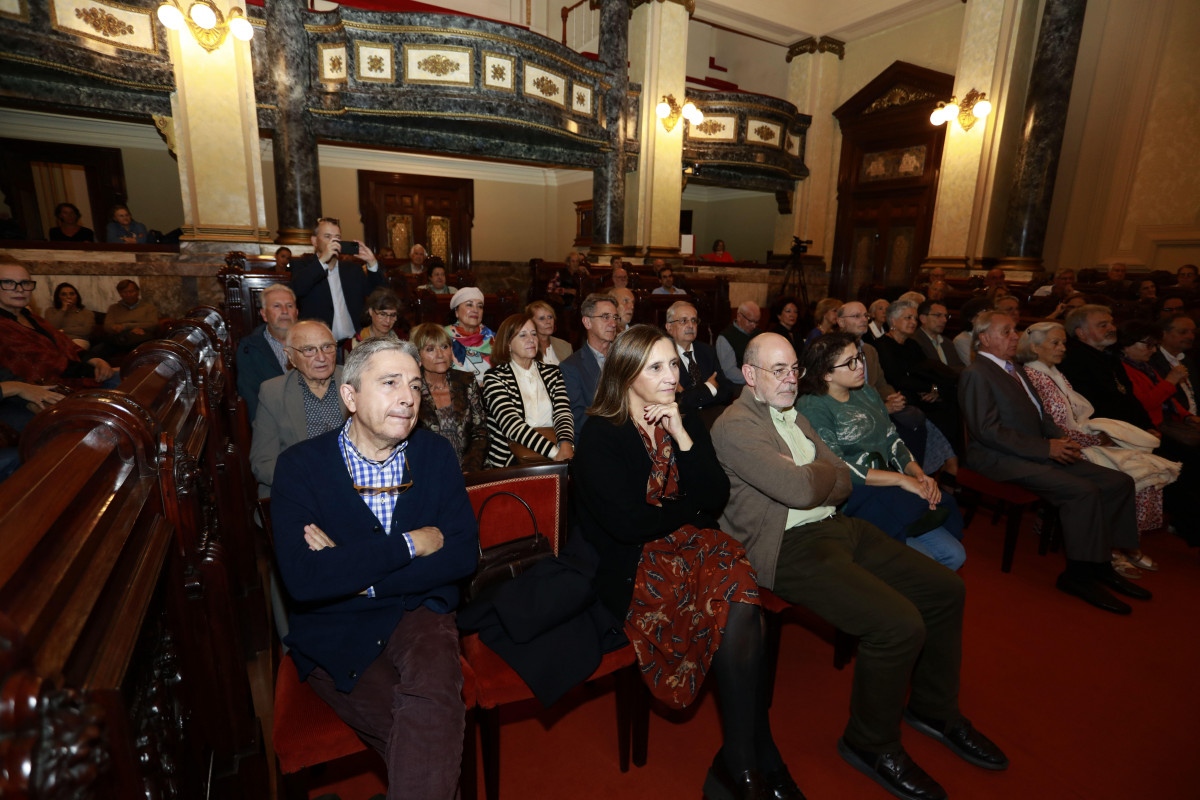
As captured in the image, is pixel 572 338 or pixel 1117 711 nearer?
pixel 1117 711

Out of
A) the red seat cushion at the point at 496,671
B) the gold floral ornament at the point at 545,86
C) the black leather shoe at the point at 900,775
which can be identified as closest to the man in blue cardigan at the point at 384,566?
the red seat cushion at the point at 496,671

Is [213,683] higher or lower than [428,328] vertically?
lower

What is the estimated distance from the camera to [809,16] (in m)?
10.6

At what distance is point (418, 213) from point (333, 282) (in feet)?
29.8

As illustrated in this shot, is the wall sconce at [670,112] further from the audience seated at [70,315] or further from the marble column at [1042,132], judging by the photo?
the audience seated at [70,315]

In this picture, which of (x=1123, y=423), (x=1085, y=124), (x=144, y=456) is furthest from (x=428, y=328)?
(x=1085, y=124)

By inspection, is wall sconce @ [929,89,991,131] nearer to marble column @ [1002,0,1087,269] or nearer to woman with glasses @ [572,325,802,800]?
marble column @ [1002,0,1087,269]

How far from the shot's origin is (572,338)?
6516 mm

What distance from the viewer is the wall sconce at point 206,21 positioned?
18.1 feet

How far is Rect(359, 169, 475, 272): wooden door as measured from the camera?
11.7m

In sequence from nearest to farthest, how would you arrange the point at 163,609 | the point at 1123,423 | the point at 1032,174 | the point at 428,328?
the point at 163,609 → the point at 428,328 → the point at 1123,423 → the point at 1032,174

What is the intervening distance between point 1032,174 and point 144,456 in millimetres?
9825

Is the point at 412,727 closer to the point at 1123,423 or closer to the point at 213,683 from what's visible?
the point at 213,683

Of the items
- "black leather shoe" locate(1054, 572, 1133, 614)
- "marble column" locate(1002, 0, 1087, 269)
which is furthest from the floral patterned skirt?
"marble column" locate(1002, 0, 1087, 269)
